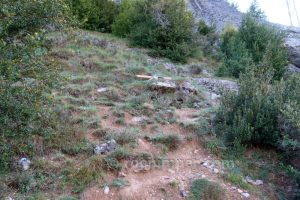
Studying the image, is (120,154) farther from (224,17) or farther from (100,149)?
(224,17)

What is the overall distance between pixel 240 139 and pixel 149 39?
5.16 meters

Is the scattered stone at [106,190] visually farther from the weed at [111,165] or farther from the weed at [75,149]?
the weed at [75,149]

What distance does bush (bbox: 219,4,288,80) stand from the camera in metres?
9.31

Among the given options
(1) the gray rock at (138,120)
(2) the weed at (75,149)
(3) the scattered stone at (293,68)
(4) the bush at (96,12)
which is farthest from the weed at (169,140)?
(4) the bush at (96,12)

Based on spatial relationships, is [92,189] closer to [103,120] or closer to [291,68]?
[103,120]

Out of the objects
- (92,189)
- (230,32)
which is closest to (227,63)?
(230,32)

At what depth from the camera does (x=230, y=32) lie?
448 inches

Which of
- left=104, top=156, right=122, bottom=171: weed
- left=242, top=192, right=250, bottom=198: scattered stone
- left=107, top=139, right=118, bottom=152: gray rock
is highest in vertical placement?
left=107, top=139, right=118, bottom=152: gray rock

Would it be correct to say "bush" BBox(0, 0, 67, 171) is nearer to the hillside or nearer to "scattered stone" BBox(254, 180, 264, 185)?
the hillside

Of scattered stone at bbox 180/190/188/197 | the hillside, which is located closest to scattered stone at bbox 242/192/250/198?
the hillside

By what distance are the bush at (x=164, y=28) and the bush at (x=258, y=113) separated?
391 cm

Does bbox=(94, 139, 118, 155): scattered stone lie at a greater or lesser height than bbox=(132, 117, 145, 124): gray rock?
lesser

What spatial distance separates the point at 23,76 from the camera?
13.7 ft

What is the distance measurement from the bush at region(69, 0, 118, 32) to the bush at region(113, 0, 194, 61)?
1.23m
